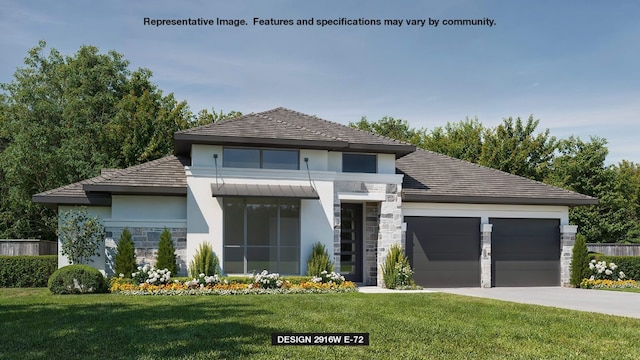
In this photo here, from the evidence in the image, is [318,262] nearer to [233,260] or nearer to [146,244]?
[233,260]

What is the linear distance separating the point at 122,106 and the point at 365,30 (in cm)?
2163

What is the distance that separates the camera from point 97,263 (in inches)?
767

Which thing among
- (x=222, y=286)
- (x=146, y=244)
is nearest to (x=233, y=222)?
(x=222, y=286)

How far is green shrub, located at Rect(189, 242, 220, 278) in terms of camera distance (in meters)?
18.3

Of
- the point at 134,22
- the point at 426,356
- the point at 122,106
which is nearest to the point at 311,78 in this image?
the point at 134,22

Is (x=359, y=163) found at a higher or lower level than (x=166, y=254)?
higher

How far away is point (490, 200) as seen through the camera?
2130cm

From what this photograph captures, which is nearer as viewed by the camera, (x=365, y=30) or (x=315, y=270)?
(x=365, y=30)

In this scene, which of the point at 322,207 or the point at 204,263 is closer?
the point at 204,263

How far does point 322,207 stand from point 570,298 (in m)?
8.07

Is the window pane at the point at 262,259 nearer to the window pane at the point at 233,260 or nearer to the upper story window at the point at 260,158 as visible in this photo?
the window pane at the point at 233,260

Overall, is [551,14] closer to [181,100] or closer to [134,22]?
[134,22]

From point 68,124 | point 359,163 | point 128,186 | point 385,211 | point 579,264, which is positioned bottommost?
point 579,264

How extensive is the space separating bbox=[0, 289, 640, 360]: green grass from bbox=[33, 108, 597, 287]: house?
4.44 m
